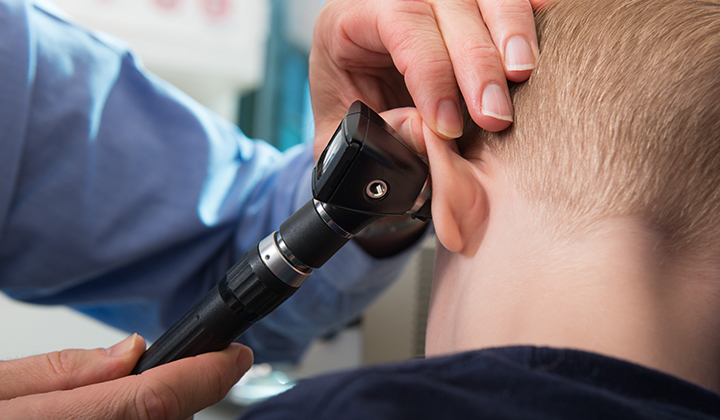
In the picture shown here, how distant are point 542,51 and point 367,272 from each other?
49 centimetres

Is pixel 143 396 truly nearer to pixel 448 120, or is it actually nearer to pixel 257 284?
pixel 257 284

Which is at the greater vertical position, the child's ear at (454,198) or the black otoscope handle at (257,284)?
the child's ear at (454,198)

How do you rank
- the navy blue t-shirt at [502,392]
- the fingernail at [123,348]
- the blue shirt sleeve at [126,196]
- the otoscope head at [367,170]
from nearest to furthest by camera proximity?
1. the navy blue t-shirt at [502,392]
2. the otoscope head at [367,170]
3. the fingernail at [123,348]
4. the blue shirt sleeve at [126,196]

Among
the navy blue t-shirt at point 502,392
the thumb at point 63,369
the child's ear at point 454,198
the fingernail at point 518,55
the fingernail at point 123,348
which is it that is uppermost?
the fingernail at point 518,55

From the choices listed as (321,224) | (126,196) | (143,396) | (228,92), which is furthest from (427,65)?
(228,92)

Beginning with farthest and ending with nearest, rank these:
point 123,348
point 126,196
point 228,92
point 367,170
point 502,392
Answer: point 228,92, point 126,196, point 123,348, point 367,170, point 502,392

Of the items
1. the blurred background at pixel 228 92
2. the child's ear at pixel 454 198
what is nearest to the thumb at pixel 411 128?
the child's ear at pixel 454 198

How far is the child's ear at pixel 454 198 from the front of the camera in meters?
0.42

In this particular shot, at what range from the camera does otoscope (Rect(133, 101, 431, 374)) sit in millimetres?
403

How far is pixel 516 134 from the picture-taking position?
427 millimetres

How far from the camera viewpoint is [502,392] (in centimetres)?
29

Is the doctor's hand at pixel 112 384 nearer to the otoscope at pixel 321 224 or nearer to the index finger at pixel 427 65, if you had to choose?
the otoscope at pixel 321 224

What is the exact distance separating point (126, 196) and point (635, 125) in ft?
2.40

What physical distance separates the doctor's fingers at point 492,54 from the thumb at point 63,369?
41cm
